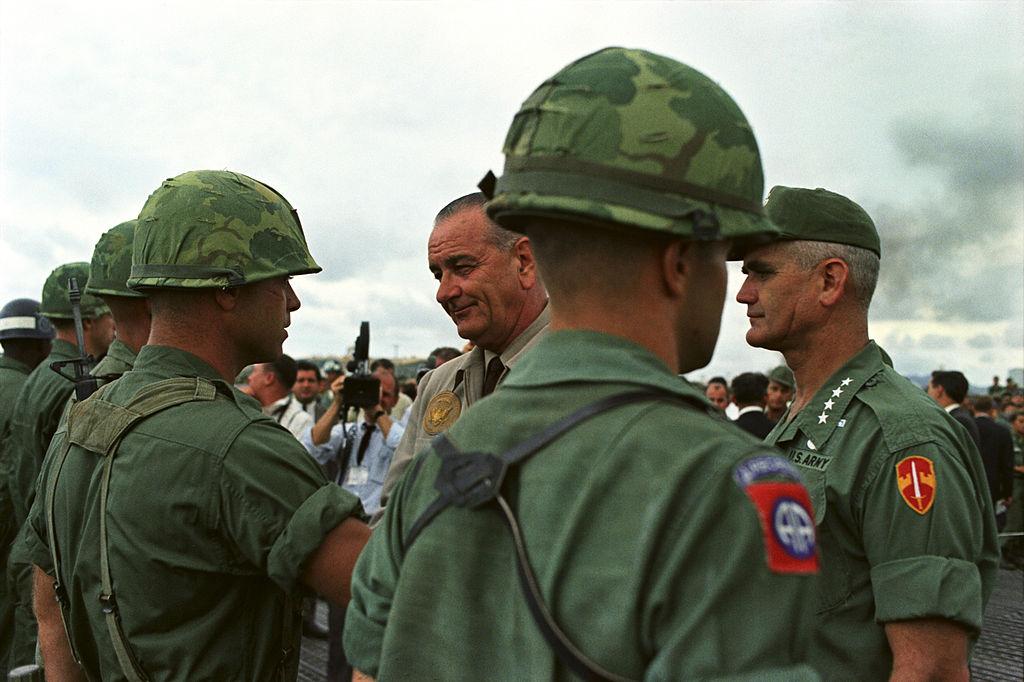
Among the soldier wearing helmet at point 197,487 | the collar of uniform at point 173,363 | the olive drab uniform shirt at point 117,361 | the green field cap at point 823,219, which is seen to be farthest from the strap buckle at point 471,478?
the olive drab uniform shirt at point 117,361

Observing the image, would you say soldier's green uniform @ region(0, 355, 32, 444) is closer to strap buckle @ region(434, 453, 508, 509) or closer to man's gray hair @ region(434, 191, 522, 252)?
man's gray hair @ region(434, 191, 522, 252)

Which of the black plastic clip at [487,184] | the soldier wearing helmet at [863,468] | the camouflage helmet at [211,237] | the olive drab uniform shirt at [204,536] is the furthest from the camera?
the camouflage helmet at [211,237]

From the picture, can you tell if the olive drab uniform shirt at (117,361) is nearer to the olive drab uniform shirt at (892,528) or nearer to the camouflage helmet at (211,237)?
the camouflage helmet at (211,237)

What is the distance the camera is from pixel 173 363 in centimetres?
266

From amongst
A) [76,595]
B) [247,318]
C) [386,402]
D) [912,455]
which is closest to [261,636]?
[76,595]

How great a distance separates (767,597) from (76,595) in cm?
206

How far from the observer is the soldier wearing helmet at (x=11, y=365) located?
6.03 meters

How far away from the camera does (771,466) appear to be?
125 cm

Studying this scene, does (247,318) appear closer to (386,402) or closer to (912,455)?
(912,455)

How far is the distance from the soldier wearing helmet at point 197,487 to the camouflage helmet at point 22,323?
437cm

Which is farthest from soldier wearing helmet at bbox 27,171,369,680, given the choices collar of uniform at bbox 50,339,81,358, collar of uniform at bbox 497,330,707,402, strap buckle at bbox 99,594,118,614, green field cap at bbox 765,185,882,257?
collar of uniform at bbox 50,339,81,358

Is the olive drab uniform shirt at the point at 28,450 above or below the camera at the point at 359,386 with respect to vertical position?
below

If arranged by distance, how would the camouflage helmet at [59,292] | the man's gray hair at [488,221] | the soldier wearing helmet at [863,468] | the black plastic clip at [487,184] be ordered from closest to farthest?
the black plastic clip at [487,184]
the soldier wearing helmet at [863,468]
the man's gray hair at [488,221]
the camouflage helmet at [59,292]

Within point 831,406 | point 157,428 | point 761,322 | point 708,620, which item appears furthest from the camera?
point 761,322
